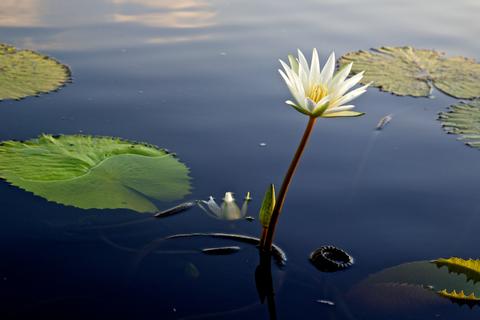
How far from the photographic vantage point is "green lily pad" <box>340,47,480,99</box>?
4.65 m

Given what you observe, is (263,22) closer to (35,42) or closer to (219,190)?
(35,42)

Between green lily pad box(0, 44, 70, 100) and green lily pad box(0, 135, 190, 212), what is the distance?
3.00ft

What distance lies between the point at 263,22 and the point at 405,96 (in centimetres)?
219

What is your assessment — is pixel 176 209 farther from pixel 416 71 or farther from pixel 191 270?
pixel 416 71

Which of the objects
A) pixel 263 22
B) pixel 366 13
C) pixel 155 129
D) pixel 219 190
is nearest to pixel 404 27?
pixel 366 13

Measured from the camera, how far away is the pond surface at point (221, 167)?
2.31 meters

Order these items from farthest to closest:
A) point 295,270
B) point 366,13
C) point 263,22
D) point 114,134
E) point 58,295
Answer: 1. point 366,13
2. point 263,22
3. point 114,134
4. point 295,270
5. point 58,295

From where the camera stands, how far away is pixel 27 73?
14.0ft

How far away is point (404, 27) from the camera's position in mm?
6277

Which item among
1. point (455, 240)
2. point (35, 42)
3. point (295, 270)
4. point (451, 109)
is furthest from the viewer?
point (35, 42)

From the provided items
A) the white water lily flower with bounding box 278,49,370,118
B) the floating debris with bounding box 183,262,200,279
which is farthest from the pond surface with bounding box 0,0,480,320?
the white water lily flower with bounding box 278,49,370,118

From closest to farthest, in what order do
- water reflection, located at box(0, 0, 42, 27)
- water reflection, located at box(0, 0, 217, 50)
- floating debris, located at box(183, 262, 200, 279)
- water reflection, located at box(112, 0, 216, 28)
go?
floating debris, located at box(183, 262, 200, 279) < water reflection, located at box(0, 0, 217, 50) < water reflection, located at box(0, 0, 42, 27) < water reflection, located at box(112, 0, 216, 28)

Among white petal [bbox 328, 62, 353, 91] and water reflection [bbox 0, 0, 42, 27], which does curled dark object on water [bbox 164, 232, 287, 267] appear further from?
water reflection [bbox 0, 0, 42, 27]

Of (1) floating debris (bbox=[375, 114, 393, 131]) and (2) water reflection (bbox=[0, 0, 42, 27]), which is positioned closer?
(1) floating debris (bbox=[375, 114, 393, 131])
